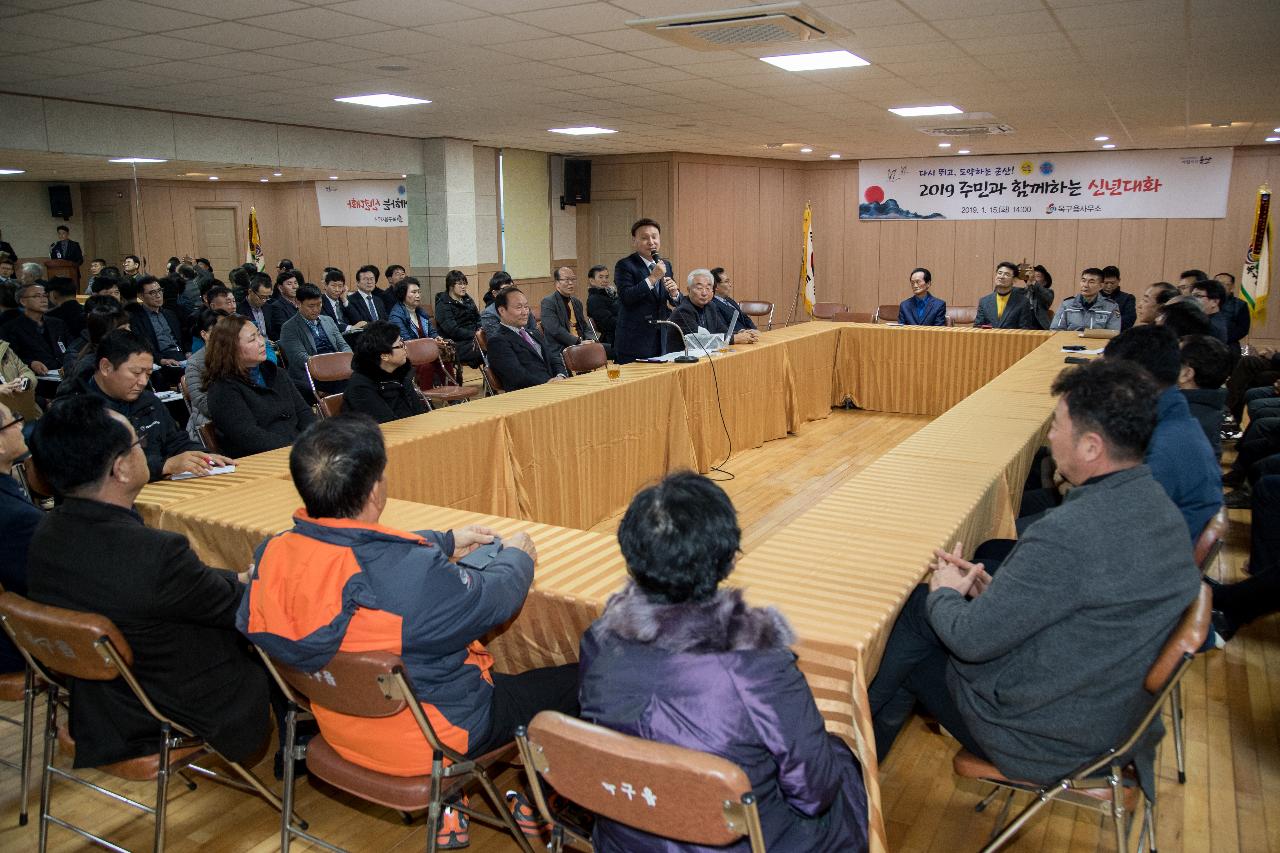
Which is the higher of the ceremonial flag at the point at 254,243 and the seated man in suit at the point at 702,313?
the ceremonial flag at the point at 254,243

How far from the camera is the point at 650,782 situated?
1.33 meters

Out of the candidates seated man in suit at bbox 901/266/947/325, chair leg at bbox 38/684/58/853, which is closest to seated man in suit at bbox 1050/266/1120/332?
seated man in suit at bbox 901/266/947/325

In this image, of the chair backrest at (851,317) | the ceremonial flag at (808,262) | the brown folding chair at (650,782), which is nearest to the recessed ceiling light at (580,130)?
the chair backrest at (851,317)

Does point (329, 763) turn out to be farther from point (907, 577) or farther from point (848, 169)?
point (848, 169)

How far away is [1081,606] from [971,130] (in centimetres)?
861

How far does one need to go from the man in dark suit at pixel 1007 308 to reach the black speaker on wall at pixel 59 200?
14.3m

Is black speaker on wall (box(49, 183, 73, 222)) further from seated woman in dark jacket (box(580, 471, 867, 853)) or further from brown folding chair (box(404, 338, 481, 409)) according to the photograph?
seated woman in dark jacket (box(580, 471, 867, 853))

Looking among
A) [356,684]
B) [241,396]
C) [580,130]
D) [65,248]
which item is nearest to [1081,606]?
[356,684]

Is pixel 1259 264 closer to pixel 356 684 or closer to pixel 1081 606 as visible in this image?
pixel 1081 606

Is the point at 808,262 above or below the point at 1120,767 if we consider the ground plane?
above

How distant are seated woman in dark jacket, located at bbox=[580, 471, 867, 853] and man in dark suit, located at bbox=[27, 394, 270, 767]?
→ 106 cm

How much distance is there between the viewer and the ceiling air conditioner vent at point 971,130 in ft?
29.4

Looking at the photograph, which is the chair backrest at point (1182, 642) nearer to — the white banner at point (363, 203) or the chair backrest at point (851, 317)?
the chair backrest at point (851, 317)

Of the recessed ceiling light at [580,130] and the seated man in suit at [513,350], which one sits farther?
the recessed ceiling light at [580,130]
